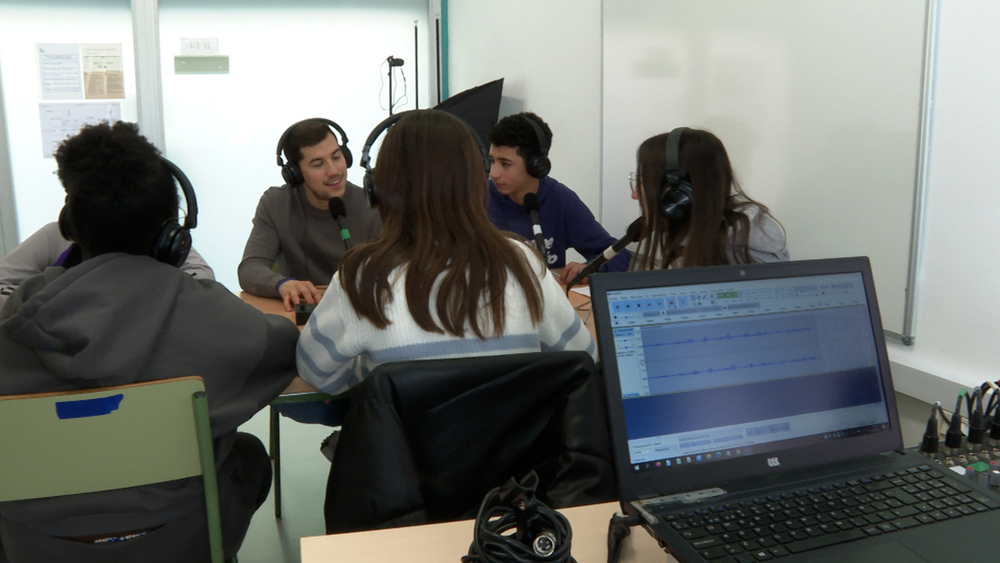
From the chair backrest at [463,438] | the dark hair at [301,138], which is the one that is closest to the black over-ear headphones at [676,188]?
the chair backrest at [463,438]

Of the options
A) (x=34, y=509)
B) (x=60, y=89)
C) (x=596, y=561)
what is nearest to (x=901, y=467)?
(x=596, y=561)

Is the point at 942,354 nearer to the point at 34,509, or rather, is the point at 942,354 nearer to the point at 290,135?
Result: the point at 34,509

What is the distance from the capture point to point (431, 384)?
A: 1.02 meters

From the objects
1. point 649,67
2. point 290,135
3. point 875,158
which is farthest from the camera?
point 649,67

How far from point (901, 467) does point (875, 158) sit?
0.98 metres

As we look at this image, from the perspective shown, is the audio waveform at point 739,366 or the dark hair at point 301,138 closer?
the audio waveform at point 739,366

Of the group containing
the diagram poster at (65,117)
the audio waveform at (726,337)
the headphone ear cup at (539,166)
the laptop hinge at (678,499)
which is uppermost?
the diagram poster at (65,117)

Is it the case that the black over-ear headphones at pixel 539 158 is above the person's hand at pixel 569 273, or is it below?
above

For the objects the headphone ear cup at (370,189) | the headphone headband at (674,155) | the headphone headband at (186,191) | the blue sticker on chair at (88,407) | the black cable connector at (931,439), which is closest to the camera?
the black cable connector at (931,439)

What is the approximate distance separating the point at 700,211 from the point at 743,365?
3.03ft

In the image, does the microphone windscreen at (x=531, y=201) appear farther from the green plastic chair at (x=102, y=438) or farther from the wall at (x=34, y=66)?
the wall at (x=34, y=66)

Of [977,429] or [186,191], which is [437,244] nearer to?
[186,191]

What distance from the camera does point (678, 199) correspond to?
67.1 inches

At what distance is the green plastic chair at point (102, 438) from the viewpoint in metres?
1.16
